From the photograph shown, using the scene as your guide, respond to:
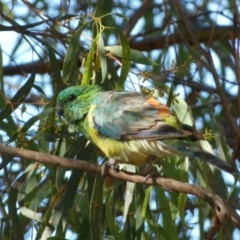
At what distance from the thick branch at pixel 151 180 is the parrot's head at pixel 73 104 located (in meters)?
0.47

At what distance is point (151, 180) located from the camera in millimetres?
3020

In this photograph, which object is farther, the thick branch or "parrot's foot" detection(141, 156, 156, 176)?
"parrot's foot" detection(141, 156, 156, 176)

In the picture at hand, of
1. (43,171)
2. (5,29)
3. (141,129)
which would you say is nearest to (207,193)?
(141,129)

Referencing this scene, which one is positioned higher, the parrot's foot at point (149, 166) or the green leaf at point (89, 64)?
the green leaf at point (89, 64)

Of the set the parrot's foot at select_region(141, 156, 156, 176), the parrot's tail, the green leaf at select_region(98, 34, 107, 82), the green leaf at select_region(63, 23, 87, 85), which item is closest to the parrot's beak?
the green leaf at select_region(63, 23, 87, 85)

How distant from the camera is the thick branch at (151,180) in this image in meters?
2.72

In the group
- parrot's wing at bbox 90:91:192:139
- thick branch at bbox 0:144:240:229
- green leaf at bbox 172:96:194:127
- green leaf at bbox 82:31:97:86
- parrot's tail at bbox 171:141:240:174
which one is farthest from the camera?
green leaf at bbox 172:96:194:127

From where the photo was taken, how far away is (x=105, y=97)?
3.44 meters

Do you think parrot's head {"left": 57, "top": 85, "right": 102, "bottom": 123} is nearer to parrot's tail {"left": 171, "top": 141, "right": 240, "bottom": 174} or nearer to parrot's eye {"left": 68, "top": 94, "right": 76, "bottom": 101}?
parrot's eye {"left": 68, "top": 94, "right": 76, "bottom": 101}

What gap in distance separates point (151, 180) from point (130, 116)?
16.0 inches

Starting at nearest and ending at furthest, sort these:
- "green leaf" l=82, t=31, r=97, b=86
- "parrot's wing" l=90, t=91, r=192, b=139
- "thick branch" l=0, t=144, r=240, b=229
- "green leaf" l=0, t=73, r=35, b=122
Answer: "thick branch" l=0, t=144, r=240, b=229, "parrot's wing" l=90, t=91, r=192, b=139, "green leaf" l=82, t=31, r=97, b=86, "green leaf" l=0, t=73, r=35, b=122

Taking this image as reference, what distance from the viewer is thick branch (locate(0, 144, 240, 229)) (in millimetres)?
2717

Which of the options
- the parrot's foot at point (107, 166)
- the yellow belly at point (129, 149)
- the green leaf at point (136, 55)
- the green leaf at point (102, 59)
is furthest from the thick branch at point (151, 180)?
the green leaf at point (136, 55)

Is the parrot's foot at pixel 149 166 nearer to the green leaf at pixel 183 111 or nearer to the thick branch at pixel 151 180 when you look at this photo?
the thick branch at pixel 151 180
